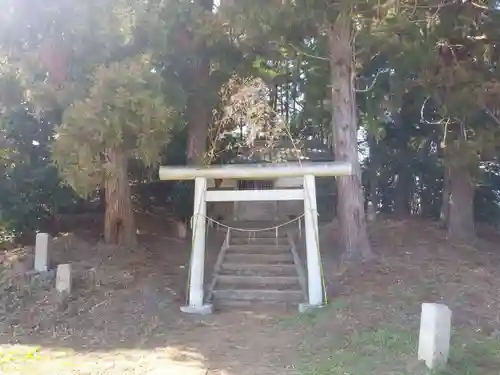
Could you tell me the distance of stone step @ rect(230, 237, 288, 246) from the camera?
9789 mm

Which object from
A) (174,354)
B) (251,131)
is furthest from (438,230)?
(174,354)

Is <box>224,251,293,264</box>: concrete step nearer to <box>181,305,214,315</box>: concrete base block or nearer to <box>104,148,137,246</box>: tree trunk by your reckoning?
<box>181,305,214,315</box>: concrete base block

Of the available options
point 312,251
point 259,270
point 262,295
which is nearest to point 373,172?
point 259,270

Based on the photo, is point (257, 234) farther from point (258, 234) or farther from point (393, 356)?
Answer: point (393, 356)

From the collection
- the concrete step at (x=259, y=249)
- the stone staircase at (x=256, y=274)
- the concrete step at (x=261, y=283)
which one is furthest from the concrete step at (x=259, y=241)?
the concrete step at (x=261, y=283)

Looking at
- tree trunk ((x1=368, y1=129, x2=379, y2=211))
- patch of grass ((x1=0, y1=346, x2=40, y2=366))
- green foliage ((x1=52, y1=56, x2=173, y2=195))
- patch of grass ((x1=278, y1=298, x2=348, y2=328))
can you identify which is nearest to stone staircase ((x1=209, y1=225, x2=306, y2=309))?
patch of grass ((x1=278, y1=298, x2=348, y2=328))

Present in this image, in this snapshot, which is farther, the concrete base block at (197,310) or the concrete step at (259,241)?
the concrete step at (259,241)

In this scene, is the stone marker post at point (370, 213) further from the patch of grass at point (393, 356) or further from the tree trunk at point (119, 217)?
the patch of grass at point (393, 356)

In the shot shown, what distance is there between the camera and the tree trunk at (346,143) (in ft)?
28.5

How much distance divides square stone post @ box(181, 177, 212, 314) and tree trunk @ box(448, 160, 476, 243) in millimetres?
4987

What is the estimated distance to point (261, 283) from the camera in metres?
8.41

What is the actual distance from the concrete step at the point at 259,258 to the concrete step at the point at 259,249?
0.15m

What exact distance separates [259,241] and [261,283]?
5.06 feet

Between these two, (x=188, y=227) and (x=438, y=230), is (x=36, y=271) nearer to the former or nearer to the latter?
(x=188, y=227)
